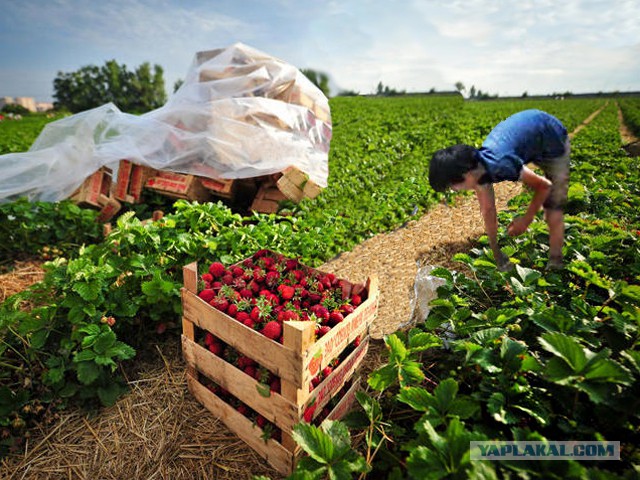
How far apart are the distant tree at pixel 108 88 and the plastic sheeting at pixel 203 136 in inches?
2346

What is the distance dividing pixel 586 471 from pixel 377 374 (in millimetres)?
751

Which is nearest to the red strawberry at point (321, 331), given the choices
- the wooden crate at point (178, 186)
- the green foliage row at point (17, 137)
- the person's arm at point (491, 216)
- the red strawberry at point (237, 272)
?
the red strawberry at point (237, 272)

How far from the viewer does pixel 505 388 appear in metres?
1.42

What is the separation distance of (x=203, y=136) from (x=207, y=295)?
12.2ft

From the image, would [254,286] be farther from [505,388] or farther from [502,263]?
[502,263]

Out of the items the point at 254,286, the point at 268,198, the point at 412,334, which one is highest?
the point at 412,334

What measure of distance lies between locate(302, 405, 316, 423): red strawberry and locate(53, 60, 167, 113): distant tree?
65.2 meters

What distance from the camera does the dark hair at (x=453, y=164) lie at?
76.9 inches

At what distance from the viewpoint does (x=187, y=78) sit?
20.1 ft

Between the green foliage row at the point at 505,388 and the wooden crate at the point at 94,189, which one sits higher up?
the green foliage row at the point at 505,388

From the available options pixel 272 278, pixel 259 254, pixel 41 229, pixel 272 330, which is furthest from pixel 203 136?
pixel 272 330

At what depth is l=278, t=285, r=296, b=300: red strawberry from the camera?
205 cm

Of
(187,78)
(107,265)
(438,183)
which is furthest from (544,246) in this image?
(187,78)

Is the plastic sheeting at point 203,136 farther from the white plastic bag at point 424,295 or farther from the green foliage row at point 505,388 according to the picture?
the green foliage row at point 505,388
